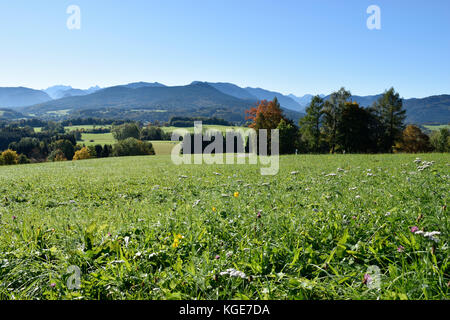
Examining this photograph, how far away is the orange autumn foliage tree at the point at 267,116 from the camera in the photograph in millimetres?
40375

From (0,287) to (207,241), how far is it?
220 cm

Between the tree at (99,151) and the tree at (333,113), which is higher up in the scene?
the tree at (333,113)

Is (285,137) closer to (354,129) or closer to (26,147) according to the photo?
(354,129)

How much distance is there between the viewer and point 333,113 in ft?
130

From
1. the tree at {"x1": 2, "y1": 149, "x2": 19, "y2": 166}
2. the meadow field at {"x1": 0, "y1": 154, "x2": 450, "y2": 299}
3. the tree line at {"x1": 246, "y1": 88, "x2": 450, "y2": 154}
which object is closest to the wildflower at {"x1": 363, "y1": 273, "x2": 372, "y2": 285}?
the meadow field at {"x1": 0, "y1": 154, "x2": 450, "y2": 299}

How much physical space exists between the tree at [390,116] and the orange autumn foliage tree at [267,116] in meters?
15.8

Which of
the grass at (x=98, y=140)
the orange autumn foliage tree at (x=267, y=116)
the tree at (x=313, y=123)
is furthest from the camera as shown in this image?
the grass at (x=98, y=140)

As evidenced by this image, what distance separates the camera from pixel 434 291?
2.17 m

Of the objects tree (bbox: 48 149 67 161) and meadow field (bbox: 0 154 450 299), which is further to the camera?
tree (bbox: 48 149 67 161)

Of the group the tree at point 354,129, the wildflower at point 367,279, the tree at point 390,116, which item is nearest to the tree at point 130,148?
the tree at point 354,129

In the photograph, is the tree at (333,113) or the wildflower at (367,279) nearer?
the wildflower at (367,279)

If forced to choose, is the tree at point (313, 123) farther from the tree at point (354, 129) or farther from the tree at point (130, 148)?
the tree at point (130, 148)

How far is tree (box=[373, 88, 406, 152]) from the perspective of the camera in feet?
133

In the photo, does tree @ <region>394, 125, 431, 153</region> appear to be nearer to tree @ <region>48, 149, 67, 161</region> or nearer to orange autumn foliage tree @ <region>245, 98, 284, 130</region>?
orange autumn foliage tree @ <region>245, 98, 284, 130</region>
